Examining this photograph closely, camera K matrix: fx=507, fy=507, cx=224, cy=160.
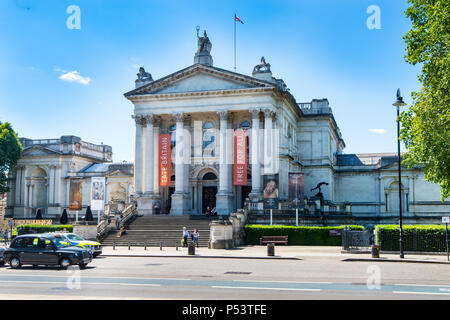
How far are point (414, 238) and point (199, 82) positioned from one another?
28.5m

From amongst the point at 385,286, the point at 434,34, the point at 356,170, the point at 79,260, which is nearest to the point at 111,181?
the point at 356,170

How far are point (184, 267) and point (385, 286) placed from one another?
10.3 metres

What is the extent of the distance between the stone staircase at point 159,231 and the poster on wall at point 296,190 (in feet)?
25.0

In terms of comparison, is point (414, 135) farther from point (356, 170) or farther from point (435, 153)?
point (356, 170)

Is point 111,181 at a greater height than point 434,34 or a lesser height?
lesser

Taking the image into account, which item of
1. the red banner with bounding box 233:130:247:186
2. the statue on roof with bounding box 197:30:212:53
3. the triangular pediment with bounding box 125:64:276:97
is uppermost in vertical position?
the statue on roof with bounding box 197:30:212:53

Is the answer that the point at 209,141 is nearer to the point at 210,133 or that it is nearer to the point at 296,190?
the point at 210,133

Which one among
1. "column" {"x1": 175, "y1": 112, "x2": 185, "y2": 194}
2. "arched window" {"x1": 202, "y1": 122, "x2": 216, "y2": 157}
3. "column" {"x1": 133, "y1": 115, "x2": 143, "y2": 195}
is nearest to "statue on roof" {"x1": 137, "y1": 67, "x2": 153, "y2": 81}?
"column" {"x1": 133, "y1": 115, "x2": 143, "y2": 195}

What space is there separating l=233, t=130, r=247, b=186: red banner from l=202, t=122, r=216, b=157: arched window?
18.2 ft

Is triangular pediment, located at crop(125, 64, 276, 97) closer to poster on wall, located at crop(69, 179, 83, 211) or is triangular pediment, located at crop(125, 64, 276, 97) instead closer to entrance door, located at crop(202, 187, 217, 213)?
entrance door, located at crop(202, 187, 217, 213)

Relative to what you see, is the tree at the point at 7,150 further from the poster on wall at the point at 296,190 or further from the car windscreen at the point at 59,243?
the car windscreen at the point at 59,243

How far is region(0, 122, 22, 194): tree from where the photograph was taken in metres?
67.3

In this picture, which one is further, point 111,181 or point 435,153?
point 111,181
